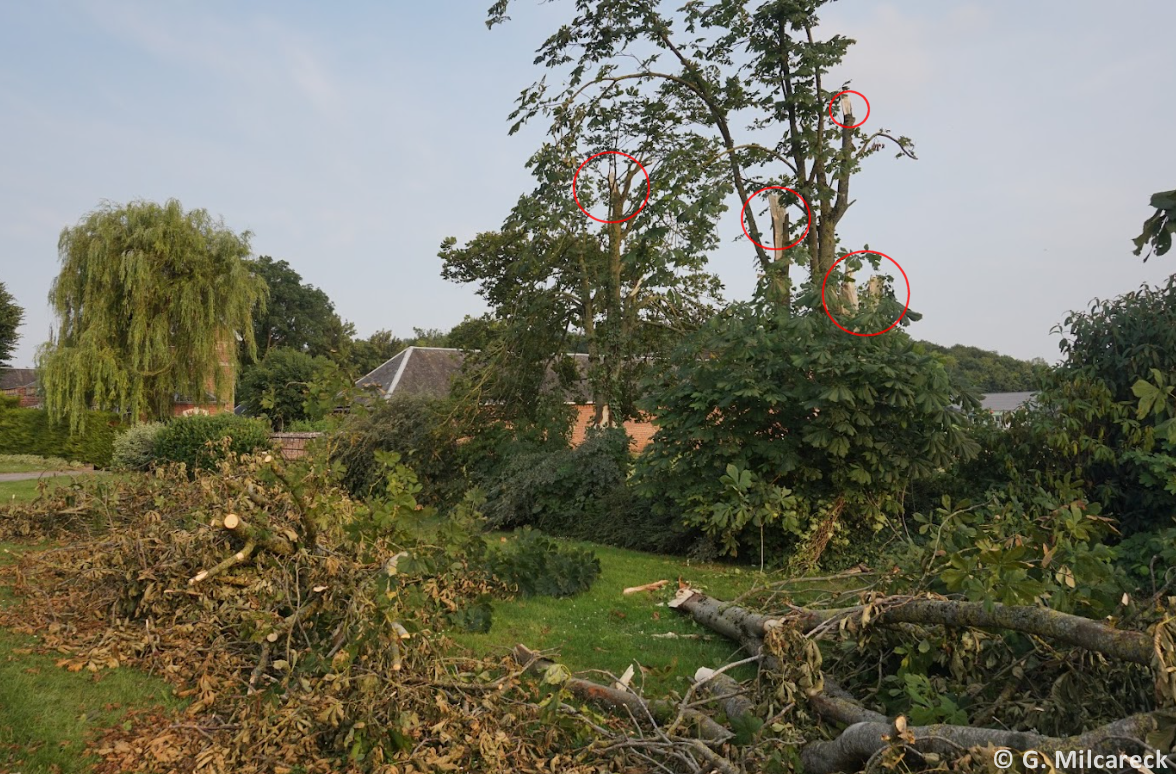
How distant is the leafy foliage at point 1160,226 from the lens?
2336 millimetres

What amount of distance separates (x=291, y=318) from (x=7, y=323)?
2122 cm

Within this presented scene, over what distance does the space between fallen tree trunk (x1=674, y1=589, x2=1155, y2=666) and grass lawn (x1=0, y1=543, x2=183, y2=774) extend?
343 cm

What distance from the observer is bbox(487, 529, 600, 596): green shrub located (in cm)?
718

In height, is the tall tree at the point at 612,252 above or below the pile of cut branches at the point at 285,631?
above

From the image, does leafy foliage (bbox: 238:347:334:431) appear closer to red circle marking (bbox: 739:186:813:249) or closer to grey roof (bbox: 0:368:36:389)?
red circle marking (bbox: 739:186:813:249)

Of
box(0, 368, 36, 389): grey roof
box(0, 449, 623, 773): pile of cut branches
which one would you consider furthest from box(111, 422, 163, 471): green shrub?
box(0, 368, 36, 389): grey roof

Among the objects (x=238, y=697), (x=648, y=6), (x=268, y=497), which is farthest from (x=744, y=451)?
(x=648, y=6)

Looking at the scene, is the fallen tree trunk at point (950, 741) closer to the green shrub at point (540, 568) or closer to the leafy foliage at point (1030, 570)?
the leafy foliage at point (1030, 570)

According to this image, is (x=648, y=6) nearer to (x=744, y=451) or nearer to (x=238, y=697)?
(x=744, y=451)

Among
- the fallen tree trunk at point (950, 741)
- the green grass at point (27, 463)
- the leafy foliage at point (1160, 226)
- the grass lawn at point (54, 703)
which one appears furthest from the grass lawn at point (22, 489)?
the leafy foliage at point (1160, 226)

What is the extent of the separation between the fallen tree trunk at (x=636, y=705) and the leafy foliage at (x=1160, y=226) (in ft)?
8.79

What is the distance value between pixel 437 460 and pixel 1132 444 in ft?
33.3

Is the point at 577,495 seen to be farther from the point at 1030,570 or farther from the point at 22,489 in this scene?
the point at 22,489

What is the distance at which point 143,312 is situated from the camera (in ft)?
75.0
